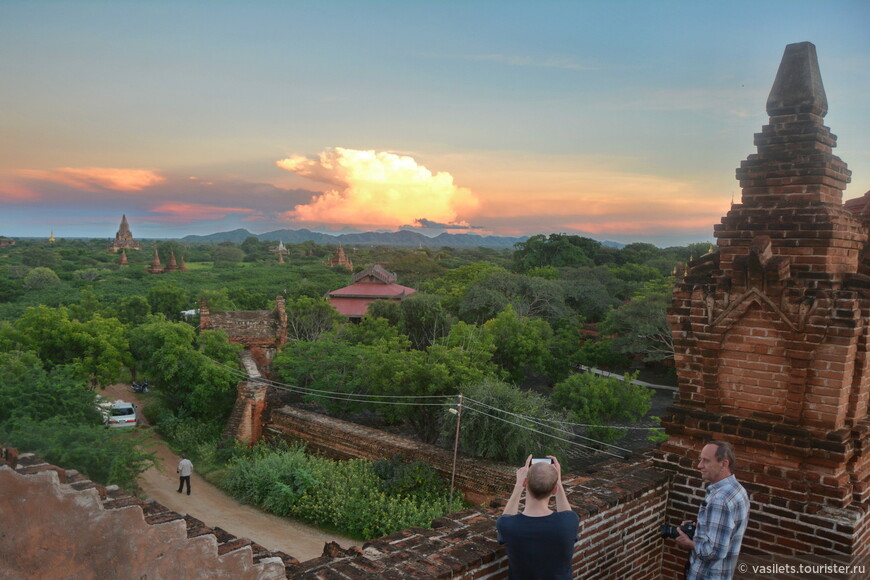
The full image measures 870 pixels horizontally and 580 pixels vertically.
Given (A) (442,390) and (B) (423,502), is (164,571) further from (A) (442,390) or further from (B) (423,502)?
(A) (442,390)

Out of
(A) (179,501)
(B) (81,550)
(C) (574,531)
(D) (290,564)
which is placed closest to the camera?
(C) (574,531)

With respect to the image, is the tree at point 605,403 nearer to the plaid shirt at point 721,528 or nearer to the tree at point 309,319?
the plaid shirt at point 721,528

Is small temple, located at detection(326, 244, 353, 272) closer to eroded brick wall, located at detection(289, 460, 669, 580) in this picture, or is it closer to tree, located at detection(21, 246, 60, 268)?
tree, located at detection(21, 246, 60, 268)

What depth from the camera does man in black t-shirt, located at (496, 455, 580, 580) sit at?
293cm

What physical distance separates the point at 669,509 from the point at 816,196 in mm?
2722

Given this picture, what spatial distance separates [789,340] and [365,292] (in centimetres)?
3333

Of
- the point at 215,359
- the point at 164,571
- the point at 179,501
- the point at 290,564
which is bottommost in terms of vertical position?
the point at 179,501

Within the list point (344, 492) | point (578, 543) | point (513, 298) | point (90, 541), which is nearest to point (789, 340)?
point (578, 543)

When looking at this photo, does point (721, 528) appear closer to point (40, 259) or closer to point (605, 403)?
point (605, 403)

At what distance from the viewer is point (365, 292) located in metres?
36.8

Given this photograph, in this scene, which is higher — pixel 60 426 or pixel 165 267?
pixel 165 267

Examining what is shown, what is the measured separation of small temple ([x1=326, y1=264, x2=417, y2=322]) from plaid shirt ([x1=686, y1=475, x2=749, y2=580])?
32.0m

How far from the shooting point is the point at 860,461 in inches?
172

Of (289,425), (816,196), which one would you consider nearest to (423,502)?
(289,425)
